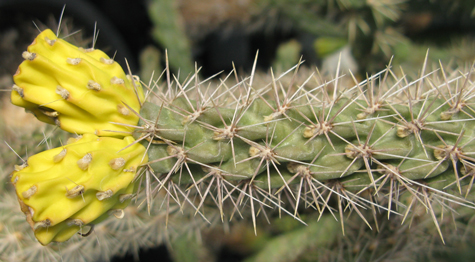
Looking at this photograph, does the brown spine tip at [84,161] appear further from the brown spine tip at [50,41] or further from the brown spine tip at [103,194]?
the brown spine tip at [50,41]

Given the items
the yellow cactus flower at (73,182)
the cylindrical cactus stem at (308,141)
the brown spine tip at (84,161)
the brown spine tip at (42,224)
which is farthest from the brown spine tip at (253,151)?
the brown spine tip at (42,224)

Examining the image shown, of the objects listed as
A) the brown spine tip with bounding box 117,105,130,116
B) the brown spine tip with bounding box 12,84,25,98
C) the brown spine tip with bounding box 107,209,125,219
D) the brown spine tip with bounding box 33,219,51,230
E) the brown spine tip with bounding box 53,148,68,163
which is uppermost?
the brown spine tip with bounding box 12,84,25,98

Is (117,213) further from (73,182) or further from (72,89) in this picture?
(72,89)

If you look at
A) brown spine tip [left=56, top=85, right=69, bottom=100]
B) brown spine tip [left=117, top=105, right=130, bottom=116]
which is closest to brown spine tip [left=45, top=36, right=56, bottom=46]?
brown spine tip [left=56, top=85, right=69, bottom=100]

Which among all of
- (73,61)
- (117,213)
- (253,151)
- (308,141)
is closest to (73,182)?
(117,213)

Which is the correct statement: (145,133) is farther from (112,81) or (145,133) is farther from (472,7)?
(472,7)

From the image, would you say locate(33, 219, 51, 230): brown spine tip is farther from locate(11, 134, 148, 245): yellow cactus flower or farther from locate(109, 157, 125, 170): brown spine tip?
locate(109, 157, 125, 170): brown spine tip

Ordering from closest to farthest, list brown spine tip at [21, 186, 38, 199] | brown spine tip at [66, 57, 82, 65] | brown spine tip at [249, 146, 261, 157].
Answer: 1. brown spine tip at [21, 186, 38, 199]
2. brown spine tip at [66, 57, 82, 65]
3. brown spine tip at [249, 146, 261, 157]

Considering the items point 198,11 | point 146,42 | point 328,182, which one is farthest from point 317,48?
point 328,182
